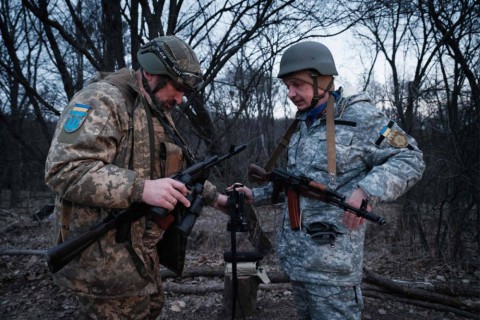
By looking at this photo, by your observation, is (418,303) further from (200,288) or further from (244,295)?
(200,288)

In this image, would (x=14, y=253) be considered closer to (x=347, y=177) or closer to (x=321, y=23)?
(x=347, y=177)

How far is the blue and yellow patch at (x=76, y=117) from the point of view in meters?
2.01

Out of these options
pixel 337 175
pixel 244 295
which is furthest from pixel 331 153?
pixel 244 295

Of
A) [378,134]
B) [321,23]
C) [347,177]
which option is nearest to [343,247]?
[347,177]

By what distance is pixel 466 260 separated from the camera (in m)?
6.04

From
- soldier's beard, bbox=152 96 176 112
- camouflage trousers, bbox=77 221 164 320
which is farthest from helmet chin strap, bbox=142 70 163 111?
camouflage trousers, bbox=77 221 164 320

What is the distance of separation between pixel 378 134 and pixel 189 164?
141 cm

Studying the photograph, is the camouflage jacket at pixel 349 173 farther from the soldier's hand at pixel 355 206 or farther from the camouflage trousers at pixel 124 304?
the camouflage trousers at pixel 124 304

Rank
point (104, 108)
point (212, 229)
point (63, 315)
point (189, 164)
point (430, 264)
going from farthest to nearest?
A: point (212, 229) → point (430, 264) → point (63, 315) → point (189, 164) → point (104, 108)

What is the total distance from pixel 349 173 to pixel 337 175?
84 mm

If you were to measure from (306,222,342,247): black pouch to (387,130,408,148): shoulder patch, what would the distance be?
688mm

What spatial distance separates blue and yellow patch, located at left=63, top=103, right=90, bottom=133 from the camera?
6.61ft

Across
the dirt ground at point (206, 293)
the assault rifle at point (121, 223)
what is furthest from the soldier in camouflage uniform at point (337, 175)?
the dirt ground at point (206, 293)

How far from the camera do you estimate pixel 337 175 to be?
2480mm
